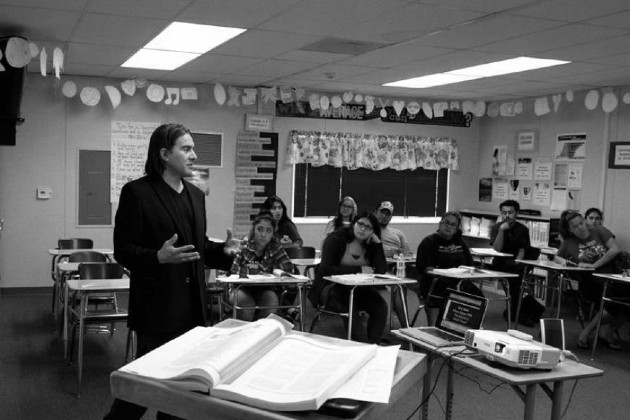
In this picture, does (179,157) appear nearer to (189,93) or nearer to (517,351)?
(517,351)

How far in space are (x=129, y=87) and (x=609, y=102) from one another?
5.26 meters

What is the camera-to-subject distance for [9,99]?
5262mm

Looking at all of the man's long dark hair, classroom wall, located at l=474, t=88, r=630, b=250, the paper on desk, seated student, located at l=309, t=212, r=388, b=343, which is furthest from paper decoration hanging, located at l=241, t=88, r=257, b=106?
the paper on desk

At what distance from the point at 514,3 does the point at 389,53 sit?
1859mm

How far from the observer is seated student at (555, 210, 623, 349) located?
6.32 metres

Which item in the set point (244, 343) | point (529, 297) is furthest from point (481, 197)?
point (244, 343)

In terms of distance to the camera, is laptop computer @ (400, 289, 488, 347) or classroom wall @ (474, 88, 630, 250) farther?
classroom wall @ (474, 88, 630, 250)

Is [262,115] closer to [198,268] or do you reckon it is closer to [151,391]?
[198,268]

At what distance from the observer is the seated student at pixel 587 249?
6.32m

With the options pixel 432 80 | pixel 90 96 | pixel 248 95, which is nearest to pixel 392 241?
pixel 432 80

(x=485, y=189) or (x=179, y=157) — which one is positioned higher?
(x=179, y=157)

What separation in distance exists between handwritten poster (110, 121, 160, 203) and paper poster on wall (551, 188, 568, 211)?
5.06 metres

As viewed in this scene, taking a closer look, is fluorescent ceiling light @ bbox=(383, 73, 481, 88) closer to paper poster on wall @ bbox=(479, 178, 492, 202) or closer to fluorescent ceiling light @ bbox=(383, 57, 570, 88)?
fluorescent ceiling light @ bbox=(383, 57, 570, 88)

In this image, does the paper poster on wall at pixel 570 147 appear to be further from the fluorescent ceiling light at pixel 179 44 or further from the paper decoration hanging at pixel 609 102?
the fluorescent ceiling light at pixel 179 44
